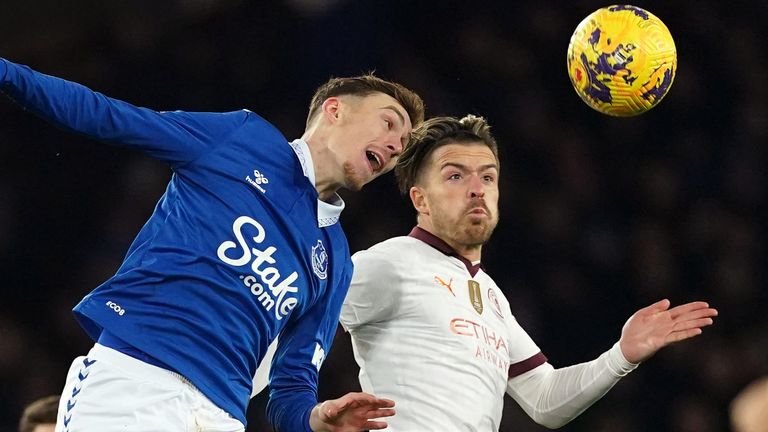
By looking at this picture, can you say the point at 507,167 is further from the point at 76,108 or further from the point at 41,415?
the point at 76,108

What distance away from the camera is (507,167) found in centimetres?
652

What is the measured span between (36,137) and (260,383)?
9.91 ft

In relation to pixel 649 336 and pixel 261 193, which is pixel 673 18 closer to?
pixel 649 336


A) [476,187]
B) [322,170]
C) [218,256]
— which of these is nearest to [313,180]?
[322,170]

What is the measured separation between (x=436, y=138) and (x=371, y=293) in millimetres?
699

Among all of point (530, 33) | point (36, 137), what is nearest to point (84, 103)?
point (36, 137)

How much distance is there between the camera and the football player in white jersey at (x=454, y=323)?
3.31 meters

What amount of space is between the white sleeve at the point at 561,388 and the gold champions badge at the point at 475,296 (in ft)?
1.24

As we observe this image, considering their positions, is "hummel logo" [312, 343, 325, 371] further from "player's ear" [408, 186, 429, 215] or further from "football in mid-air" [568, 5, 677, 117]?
"football in mid-air" [568, 5, 677, 117]

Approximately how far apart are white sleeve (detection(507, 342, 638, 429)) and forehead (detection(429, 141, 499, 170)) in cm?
78

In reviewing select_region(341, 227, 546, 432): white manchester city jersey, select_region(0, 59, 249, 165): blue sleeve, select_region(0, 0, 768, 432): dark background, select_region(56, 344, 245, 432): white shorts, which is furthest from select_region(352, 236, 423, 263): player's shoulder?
select_region(0, 0, 768, 432): dark background

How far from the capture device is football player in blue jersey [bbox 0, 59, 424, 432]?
7.90 feet

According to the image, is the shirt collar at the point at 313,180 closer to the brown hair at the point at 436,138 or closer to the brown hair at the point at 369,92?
the brown hair at the point at 369,92

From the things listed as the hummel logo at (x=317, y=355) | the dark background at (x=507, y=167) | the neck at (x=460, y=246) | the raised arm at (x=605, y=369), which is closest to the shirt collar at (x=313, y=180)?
the hummel logo at (x=317, y=355)
